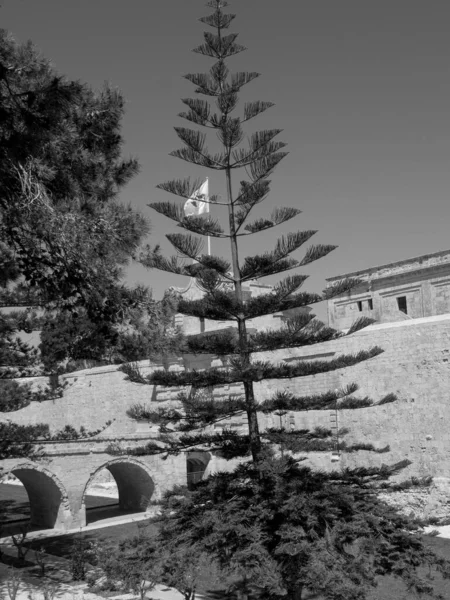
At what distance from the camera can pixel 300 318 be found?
23.1ft

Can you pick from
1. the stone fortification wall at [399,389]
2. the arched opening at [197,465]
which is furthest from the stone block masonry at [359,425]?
the arched opening at [197,465]

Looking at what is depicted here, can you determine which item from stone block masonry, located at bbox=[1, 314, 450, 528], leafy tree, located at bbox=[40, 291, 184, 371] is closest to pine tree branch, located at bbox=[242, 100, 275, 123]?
leafy tree, located at bbox=[40, 291, 184, 371]

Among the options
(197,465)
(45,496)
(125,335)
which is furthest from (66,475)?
(125,335)

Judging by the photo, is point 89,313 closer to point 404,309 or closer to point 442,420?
point 442,420

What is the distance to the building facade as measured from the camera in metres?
22.6

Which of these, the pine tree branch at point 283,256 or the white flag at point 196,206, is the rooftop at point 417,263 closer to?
the white flag at point 196,206

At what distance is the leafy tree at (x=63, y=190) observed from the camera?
19.2 feet

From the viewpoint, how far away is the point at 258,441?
704cm

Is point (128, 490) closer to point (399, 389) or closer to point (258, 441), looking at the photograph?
point (399, 389)

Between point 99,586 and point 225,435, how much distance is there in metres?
5.93

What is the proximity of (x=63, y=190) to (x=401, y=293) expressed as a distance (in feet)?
61.4

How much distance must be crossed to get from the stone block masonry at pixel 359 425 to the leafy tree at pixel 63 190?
5.54 metres

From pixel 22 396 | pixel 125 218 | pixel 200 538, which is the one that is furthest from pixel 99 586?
pixel 125 218

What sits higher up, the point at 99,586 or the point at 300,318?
the point at 300,318
